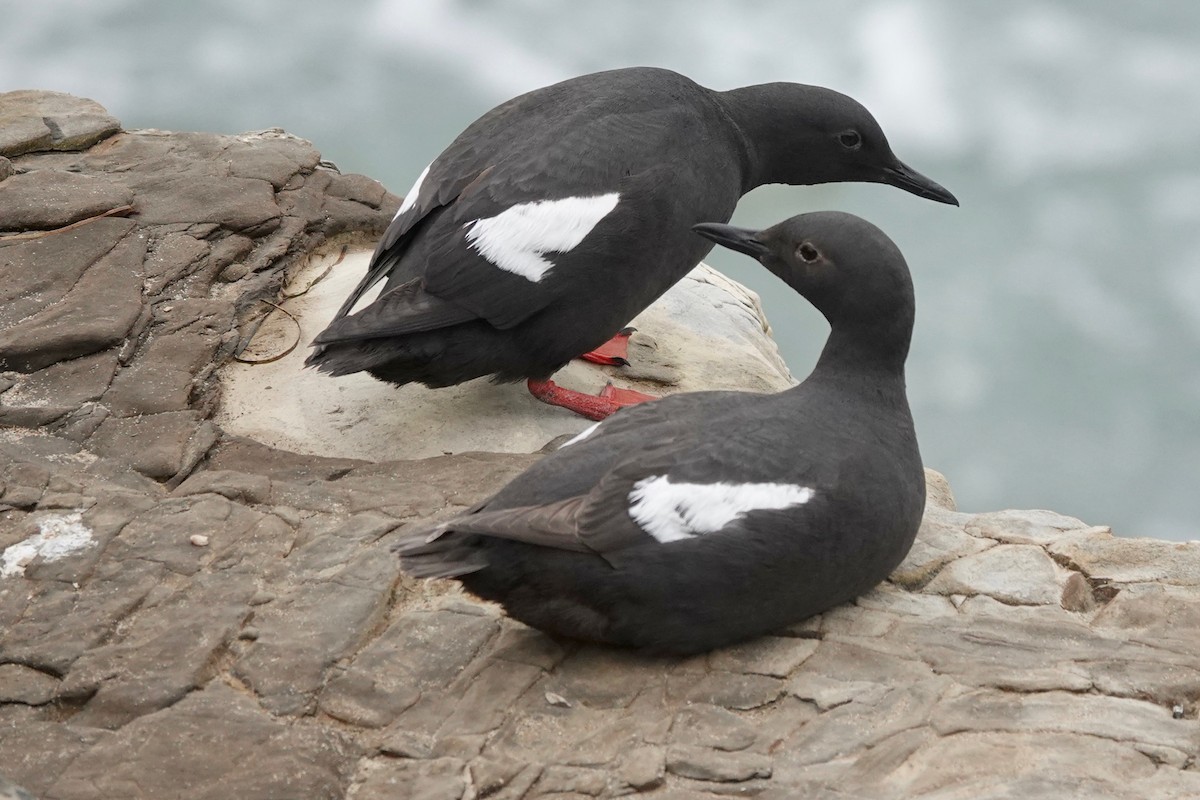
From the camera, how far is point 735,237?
4.02 m

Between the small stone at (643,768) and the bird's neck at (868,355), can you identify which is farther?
the bird's neck at (868,355)

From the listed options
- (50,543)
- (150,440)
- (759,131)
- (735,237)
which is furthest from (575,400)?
(50,543)

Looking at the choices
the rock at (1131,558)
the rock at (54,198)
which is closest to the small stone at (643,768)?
the rock at (1131,558)

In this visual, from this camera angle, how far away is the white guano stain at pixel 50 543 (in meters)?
3.70

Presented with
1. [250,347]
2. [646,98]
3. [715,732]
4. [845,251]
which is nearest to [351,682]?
[715,732]

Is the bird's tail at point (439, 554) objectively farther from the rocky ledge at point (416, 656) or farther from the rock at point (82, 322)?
the rock at point (82, 322)

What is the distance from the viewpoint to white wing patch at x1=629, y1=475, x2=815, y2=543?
328cm

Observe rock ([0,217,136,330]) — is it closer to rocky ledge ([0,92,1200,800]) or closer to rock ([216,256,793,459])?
rocky ledge ([0,92,1200,800])

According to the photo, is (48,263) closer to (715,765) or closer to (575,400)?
(575,400)

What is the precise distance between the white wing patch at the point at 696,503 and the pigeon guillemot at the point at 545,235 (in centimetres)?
138

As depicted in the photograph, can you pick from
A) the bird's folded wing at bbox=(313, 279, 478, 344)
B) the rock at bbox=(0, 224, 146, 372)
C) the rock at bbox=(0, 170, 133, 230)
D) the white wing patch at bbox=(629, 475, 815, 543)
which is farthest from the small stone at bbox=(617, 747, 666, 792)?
the rock at bbox=(0, 170, 133, 230)

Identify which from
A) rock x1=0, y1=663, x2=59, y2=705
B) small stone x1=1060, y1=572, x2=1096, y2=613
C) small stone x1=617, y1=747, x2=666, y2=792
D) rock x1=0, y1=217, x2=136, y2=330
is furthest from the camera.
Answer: rock x1=0, y1=217, x2=136, y2=330

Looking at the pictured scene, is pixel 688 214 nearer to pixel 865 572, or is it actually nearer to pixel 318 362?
pixel 318 362

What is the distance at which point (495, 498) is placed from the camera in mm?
3479
